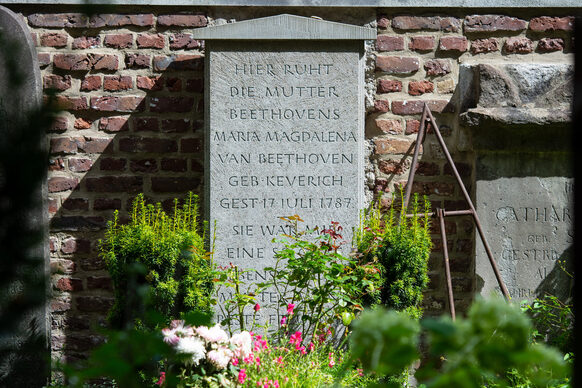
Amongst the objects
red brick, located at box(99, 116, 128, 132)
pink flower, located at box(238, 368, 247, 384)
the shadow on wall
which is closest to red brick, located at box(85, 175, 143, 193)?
the shadow on wall

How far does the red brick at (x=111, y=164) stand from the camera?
4172mm

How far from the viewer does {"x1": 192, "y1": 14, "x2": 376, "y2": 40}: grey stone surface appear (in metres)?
3.77

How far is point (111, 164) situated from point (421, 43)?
2.08 metres

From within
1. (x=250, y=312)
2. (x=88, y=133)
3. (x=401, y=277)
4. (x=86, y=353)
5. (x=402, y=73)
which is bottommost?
(x=86, y=353)

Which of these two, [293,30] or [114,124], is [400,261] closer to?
[293,30]

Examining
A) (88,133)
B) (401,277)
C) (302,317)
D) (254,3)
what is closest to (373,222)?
(401,277)

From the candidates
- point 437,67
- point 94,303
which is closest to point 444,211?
point 437,67

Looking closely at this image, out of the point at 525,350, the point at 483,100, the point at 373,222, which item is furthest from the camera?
the point at 483,100

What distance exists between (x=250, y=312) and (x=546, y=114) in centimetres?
206

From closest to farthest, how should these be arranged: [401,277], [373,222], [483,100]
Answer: [401,277], [373,222], [483,100]

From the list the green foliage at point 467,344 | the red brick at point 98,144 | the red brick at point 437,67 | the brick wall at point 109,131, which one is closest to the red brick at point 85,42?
the brick wall at point 109,131

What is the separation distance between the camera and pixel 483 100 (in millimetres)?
4016

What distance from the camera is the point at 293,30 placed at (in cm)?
379

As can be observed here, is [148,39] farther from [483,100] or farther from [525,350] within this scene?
[525,350]
